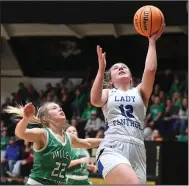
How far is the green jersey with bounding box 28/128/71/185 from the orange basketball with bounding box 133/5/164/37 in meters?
1.51

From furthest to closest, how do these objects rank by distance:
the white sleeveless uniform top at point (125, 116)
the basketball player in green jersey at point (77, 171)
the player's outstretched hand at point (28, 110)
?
the basketball player in green jersey at point (77, 171), the white sleeveless uniform top at point (125, 116), the player's outstretched hand at point (28, 110)

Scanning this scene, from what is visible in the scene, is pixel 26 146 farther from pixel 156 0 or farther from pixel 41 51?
pixel 41 51

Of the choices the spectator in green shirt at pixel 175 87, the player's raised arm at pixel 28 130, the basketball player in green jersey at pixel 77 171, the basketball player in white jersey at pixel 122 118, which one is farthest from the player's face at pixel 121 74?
the spectator in green shirt at pixel 175 87

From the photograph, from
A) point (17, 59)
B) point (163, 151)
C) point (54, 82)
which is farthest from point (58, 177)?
point (17, 59)

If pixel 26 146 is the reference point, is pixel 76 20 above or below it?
above

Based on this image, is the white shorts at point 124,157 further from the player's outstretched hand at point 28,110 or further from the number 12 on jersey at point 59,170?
the player's outstretched hand at point 28,110

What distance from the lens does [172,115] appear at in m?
14.8

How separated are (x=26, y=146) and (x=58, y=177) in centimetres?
920

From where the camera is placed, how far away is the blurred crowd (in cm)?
1445

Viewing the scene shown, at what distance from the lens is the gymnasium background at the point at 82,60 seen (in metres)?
13.4

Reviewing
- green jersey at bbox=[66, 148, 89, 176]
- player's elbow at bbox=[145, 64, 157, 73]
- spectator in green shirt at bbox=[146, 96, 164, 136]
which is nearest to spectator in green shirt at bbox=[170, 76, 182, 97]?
Result: spectator in green shirt at bbox=[146, 96, 164, 136]

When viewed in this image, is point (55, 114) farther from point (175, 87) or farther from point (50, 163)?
point (175, 87)

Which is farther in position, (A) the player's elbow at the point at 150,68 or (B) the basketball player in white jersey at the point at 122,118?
(A) the player's elbow at the point at 150,68

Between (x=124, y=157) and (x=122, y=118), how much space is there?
1.38 feet
